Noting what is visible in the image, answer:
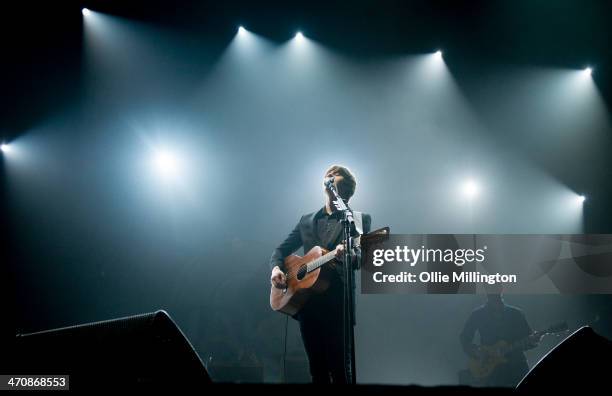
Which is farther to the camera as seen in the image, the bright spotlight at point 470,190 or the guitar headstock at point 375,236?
the bright spotlight at point 470,190

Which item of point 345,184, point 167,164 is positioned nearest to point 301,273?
point 345,184

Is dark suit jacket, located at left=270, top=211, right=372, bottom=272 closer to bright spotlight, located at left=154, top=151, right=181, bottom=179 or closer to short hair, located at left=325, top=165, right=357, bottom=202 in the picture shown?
short hair, located at left=325, top=165, right=357, bottom=202

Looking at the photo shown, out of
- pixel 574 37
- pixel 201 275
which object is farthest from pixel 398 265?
pixel 574 37

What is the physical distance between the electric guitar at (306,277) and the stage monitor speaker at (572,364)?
201 cm

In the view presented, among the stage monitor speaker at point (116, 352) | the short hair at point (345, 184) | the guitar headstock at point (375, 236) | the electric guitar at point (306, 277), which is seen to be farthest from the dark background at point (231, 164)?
the stage monitor speaker at point (116, 352)

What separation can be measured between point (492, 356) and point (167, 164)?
377cm

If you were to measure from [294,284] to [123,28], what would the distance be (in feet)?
12.5

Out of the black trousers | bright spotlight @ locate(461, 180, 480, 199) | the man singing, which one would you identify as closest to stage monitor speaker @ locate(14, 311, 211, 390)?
the man singing

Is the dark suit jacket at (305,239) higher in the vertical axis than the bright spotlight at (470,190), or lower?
lower

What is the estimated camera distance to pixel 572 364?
646mm

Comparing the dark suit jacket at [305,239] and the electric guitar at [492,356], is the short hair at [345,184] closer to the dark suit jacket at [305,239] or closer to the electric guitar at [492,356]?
the dark suit jacket at [305,239]

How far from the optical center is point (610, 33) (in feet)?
17.1

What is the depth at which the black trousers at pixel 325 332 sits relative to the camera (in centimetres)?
285

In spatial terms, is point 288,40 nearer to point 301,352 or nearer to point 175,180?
point 175,180
